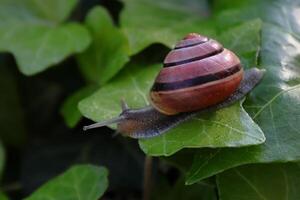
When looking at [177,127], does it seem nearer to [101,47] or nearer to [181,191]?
[181,191]

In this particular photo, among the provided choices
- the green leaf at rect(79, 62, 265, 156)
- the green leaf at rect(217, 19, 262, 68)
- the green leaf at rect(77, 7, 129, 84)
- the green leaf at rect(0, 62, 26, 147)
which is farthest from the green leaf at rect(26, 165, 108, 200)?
the green leaf at rect(0, 62, 26, 147)

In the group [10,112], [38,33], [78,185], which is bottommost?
[10,112]

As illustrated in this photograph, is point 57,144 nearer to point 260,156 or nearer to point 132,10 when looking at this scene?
point 132,10

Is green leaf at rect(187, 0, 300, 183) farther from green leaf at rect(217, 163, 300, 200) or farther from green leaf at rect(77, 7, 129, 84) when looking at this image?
green leaf at rect(77, 7, 129, 84)

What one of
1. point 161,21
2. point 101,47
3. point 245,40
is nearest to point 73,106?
point 101,47

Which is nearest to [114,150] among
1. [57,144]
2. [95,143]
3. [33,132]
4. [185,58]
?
[95,143]
